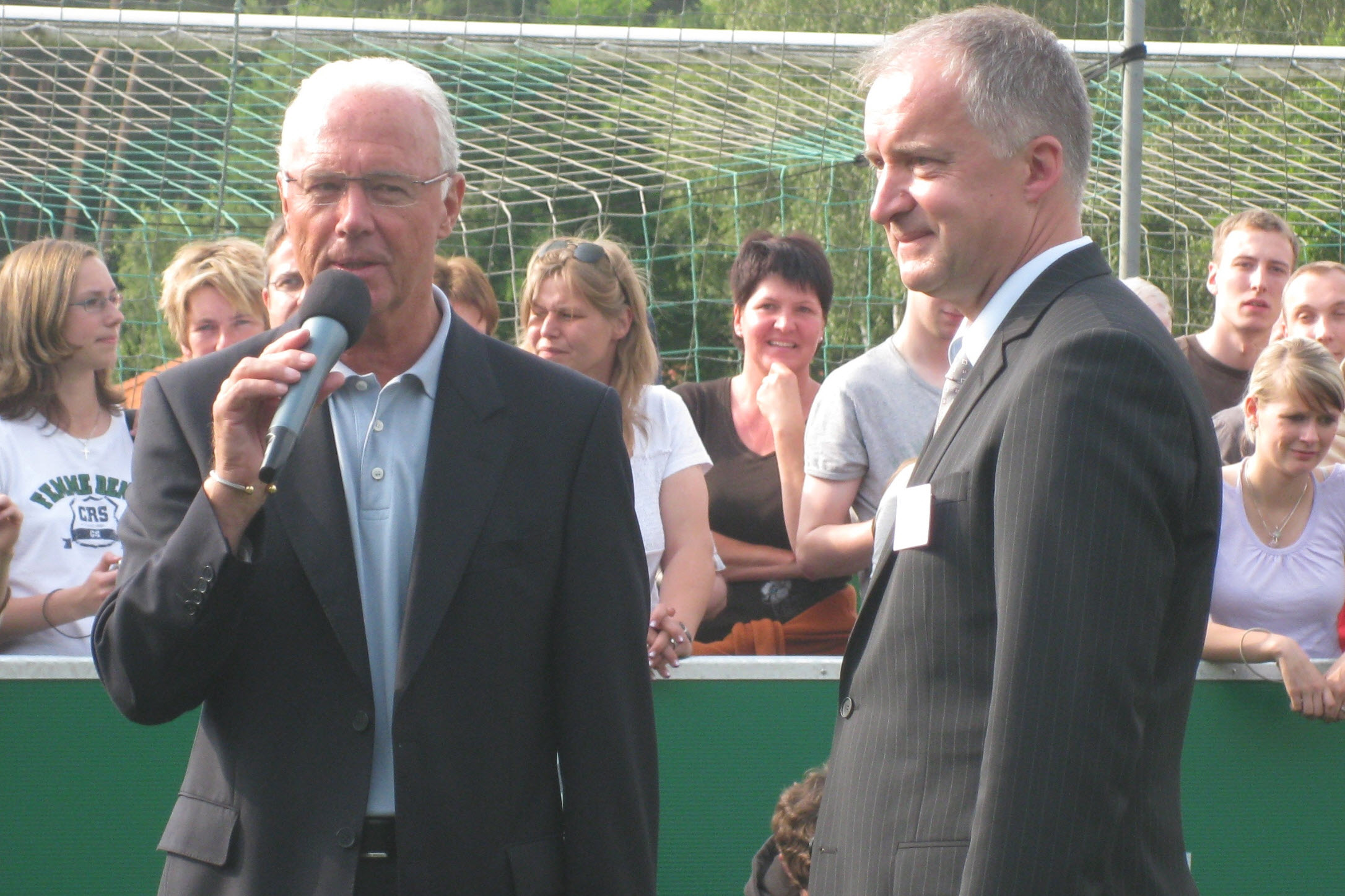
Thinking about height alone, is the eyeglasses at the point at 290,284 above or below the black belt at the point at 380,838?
above

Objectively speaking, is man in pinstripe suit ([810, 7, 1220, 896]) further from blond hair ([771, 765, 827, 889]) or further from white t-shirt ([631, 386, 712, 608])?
white t-shirt ([631, 386, 712, 608])

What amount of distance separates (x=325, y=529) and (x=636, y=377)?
6.41ft

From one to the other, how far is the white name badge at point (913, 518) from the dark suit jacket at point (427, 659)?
52 centimetres

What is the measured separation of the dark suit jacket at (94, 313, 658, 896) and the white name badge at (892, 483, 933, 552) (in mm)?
517

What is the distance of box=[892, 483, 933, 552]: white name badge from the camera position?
1684 millimetres

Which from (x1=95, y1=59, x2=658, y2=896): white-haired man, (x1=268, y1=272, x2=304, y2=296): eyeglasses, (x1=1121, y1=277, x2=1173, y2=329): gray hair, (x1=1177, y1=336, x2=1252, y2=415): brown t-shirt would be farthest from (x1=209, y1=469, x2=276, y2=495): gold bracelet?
(x1=1177, y1=336, x2=1252, y2=415): brown t-shirt

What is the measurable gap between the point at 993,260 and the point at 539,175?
6555mm

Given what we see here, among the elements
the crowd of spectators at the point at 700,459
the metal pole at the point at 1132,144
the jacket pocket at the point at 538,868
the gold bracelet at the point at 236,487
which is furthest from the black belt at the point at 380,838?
the metal pole at the point at 1132,144

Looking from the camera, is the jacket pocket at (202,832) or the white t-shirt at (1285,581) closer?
the jacket pocket at (202,832)

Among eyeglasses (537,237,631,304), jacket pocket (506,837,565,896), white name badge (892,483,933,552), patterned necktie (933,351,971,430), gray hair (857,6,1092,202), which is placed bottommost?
jacket pocket (506,837,565,896)

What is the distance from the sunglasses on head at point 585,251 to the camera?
12.5ft

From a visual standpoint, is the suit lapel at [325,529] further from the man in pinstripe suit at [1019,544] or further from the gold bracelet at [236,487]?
the man in pinstripe suit at [1019,544]

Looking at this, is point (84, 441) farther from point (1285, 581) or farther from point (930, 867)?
point (1285, 581)

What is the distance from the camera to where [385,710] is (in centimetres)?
198
